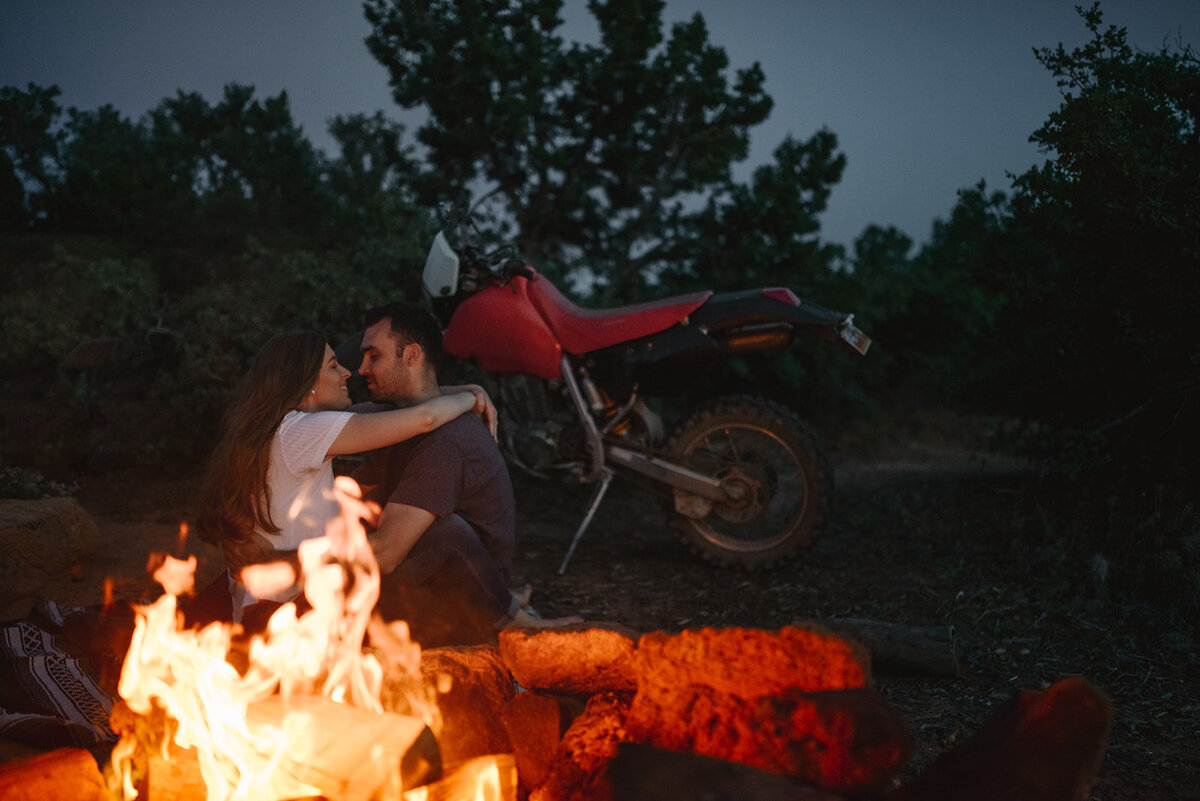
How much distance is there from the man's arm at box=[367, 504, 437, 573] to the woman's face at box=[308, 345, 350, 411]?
1.50 feet

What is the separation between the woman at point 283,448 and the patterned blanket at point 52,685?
493mm

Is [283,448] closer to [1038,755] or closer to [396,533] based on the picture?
[396,533]

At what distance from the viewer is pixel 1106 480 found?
4477 mm

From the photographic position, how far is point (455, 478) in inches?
111

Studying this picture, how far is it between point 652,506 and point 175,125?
31.9ft

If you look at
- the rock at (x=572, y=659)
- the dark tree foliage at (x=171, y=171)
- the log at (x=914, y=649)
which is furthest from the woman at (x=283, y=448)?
the dark tree foliage at (x=171, y=171)

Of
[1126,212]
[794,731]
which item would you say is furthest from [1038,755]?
[1126,212]

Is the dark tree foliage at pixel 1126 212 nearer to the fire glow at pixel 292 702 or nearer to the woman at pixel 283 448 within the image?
the woman at pixel 283 448

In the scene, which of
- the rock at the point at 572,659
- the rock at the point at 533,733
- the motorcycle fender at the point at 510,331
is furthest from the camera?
the motorcycle fender at the point at 510,331

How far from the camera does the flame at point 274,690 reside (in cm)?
184

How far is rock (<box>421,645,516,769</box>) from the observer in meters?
2.04

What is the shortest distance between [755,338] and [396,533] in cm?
228

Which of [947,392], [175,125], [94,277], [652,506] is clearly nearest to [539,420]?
[652,506]

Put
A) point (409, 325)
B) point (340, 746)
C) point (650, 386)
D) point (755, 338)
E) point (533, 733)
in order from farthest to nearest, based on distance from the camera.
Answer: point (650, 386), point (755, 338), point (409, 325), point (533, 733), point (340, 746)
